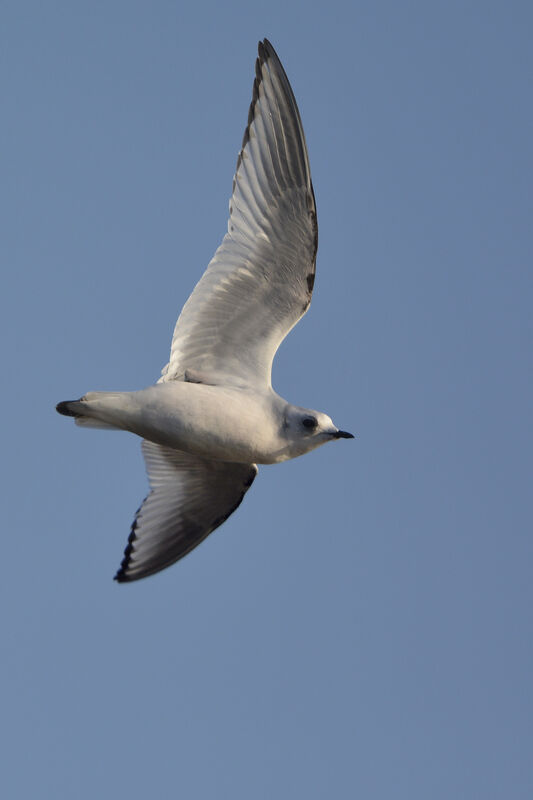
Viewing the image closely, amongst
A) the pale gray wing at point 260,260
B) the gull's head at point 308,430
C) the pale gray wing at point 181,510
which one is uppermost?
the pale gray wing at point 260,260

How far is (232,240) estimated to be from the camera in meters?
9.79

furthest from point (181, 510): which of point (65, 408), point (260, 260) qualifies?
point (260, 260)

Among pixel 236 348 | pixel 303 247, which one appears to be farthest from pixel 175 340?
pixel 303 247

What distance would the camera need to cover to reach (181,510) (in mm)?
10945

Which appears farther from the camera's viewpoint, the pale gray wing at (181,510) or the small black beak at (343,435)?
the pale gray wing at (181,510)

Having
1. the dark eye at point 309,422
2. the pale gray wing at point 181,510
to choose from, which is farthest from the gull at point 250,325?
the pale gray wing at point 181,510

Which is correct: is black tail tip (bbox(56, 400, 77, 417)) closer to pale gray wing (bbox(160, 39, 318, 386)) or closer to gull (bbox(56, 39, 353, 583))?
gull (bbox(56, 39, 353, 583))

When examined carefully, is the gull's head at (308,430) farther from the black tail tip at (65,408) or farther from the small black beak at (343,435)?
the black tail tip at (65,408)

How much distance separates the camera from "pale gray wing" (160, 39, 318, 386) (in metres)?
9.56

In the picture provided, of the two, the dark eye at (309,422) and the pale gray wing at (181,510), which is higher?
the dark eye at (309,422)

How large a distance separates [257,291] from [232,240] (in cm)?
44

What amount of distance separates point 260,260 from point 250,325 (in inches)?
20.7

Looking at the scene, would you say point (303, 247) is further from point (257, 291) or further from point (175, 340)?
point (175, 340)

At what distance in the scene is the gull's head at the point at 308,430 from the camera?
9508 mm
